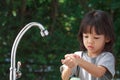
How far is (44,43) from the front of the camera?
4.62m

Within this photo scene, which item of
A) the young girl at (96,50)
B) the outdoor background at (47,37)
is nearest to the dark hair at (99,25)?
the young girl at (96,50)

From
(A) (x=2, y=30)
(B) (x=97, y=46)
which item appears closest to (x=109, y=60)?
(B) (x=97, y=46)

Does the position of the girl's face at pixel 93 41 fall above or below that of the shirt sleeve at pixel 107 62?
above

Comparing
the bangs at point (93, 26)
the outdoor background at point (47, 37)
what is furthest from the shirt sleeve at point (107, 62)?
the outdoor background at point (47, 37)

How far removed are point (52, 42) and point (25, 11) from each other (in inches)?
15.4

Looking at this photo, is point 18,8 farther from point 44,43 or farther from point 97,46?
point 97,46

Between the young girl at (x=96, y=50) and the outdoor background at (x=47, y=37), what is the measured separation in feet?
6.50

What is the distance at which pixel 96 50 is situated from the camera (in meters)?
2.51

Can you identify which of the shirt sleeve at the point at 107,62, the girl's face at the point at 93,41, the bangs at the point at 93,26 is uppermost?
the bangs at the point at 93,26

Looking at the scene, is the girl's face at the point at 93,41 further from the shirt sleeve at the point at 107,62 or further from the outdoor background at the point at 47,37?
the outdoor background at the point at 47,37

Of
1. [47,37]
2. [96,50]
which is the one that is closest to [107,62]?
[96,50]

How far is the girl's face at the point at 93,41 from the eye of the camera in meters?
2.46

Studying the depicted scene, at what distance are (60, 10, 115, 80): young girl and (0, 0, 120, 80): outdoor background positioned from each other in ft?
6.50

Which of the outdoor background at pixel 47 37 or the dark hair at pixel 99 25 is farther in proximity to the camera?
the outdoor background at pixel 47 37
